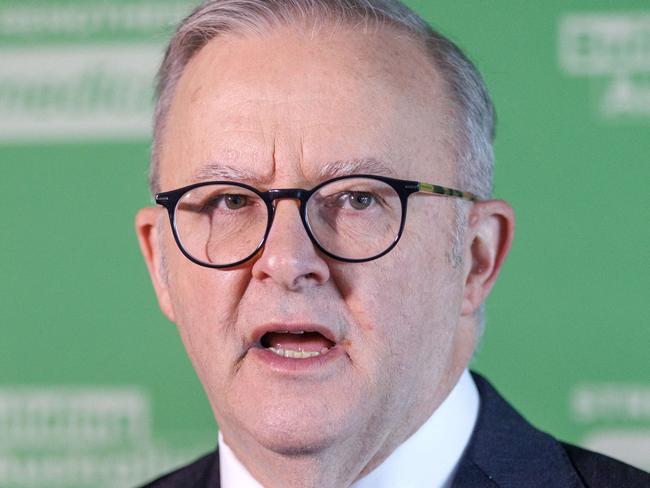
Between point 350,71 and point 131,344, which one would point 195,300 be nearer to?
point 350,71

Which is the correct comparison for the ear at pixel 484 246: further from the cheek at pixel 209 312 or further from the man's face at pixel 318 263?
the cheek at pixel 209 312

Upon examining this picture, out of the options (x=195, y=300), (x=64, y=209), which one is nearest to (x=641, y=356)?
(x=195, y=300)

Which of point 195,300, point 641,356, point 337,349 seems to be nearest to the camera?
point 337,349

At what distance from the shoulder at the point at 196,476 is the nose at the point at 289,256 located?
614 mm

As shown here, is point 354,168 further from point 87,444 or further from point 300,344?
point 87,444

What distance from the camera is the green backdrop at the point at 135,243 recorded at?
2635 millimetres

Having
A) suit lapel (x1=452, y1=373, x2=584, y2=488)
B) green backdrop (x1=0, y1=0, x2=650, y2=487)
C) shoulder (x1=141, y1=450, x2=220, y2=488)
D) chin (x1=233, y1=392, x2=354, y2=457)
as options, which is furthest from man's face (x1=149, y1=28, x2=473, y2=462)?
green backdrop (x1=0, y1=0, x2=650, y2=487)

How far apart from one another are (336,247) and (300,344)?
16 centimetres

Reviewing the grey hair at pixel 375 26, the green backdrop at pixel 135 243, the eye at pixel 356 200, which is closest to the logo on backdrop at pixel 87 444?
the green backdrop at pixel 135 243

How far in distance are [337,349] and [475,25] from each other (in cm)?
145

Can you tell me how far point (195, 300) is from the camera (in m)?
1.65

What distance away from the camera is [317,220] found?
1.56 metres

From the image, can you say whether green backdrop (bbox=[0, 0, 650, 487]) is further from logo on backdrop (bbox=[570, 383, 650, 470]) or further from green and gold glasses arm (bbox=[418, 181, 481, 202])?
green and gold glasses arm (bbox=[418, 181, 481, 202])

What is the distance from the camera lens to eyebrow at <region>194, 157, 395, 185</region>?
5.16 ft
